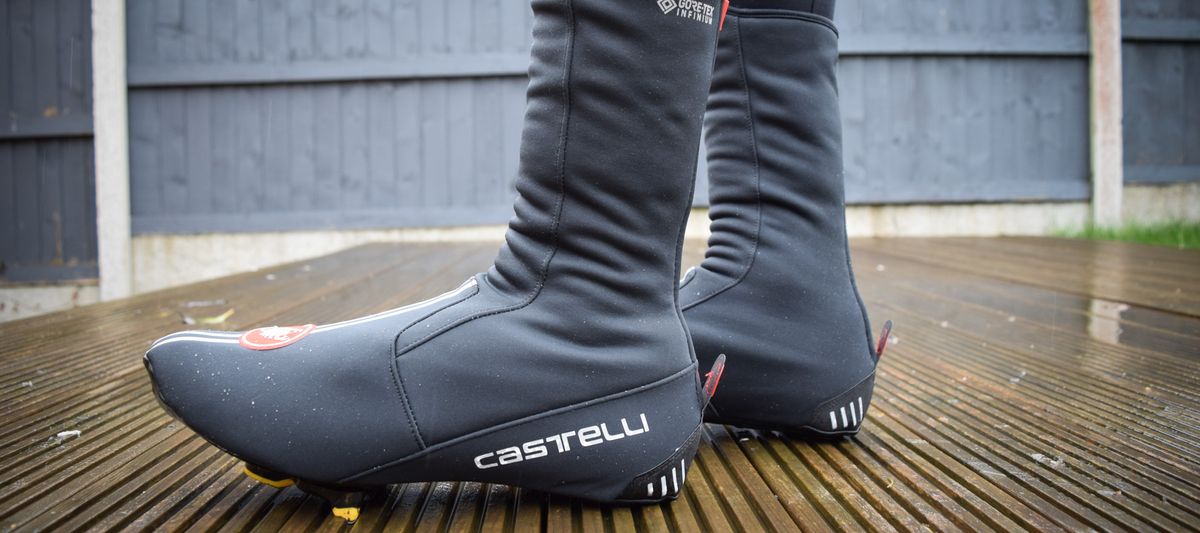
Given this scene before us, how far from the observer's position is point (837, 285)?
0.68m

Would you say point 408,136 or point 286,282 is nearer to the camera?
point 286,282

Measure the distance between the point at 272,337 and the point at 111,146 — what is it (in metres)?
3.54

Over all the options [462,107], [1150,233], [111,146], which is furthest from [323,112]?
[1150,233]

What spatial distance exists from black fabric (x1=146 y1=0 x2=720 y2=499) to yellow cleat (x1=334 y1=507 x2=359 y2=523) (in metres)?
0.02

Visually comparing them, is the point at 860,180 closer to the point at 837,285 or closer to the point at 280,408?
the point at 837,285

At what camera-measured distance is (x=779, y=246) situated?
673 millimetres

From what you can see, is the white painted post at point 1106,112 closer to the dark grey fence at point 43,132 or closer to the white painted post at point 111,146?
the white painted post at point 111,146

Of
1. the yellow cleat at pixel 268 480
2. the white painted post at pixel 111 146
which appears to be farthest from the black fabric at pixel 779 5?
the white painted post at pixel 111 146

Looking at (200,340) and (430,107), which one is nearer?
(200,340)

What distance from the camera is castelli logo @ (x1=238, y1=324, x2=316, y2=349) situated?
1.76 feet

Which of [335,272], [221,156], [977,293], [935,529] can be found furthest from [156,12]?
[935,529]

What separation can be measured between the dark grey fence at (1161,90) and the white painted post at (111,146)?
15.0ft

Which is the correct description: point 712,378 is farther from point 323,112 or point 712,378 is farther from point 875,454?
point 323,112

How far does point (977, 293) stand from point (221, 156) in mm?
3239
